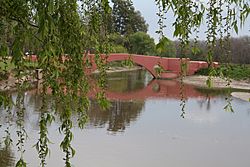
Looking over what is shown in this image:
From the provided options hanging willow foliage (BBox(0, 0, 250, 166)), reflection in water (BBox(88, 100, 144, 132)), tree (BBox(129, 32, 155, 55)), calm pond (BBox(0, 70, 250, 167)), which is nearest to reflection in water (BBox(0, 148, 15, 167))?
calm pond (BBox(0, 70, 250, 167))

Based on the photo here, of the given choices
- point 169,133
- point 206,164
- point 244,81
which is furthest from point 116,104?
point 244,81

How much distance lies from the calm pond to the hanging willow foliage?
256 centimetres

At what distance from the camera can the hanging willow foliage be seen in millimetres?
854

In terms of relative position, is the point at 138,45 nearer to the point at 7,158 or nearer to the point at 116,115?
the point at 7,158

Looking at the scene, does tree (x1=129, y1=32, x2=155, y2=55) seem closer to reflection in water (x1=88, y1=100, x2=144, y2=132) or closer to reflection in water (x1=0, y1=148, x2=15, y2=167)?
reflection in water (x1=0, y1=148, x2=15, y2=167)

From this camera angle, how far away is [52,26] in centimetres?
71

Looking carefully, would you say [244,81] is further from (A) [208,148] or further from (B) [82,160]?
(B) [82,160]

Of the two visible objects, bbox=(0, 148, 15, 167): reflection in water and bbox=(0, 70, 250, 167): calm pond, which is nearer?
bbox=(0, 148, 15, 167): reflection in water

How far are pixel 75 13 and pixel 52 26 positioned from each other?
32cm

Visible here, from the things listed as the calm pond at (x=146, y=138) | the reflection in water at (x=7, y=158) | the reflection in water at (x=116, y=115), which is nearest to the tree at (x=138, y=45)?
the calm pond at (x=146, y=138)

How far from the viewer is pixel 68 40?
0.97 m

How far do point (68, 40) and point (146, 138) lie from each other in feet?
19.2

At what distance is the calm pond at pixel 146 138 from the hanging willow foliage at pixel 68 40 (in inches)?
101

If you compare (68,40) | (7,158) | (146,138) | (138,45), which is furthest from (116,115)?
(68,40)
